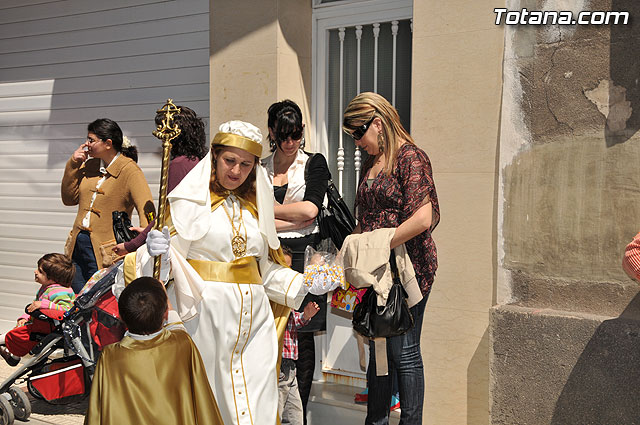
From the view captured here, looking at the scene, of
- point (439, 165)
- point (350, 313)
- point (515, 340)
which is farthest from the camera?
point (439, 165)

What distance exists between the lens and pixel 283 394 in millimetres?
4305

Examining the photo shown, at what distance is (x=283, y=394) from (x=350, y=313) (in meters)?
0.78

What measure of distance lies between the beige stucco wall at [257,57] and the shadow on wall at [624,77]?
2.39 meters

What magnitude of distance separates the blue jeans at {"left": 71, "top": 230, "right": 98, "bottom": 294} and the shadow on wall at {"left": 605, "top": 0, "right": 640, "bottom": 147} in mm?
3773

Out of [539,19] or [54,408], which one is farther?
[54,408]

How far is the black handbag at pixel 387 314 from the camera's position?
3.59 metres

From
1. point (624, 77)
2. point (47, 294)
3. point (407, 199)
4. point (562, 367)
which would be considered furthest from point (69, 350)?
point (624, 77)

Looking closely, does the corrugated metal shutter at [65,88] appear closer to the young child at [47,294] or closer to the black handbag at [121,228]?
the young child at [47,294]

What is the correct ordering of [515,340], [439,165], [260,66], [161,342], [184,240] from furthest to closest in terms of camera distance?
[260,66] → [439,165] → [515,340] → [184,240] → [161,342]

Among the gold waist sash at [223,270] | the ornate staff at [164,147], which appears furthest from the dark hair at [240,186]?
the gold waist sash at [223,270]

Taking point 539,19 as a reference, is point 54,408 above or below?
below

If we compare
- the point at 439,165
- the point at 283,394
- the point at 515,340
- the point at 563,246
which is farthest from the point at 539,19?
the point at 283,394

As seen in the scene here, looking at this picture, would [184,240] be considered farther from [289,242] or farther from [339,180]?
[339,180]

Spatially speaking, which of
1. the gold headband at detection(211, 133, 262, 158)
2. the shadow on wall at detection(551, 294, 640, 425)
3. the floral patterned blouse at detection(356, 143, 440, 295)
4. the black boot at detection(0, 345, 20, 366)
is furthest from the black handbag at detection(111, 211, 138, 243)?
the shadow on wall at detection(551, 294, 640, 425)
